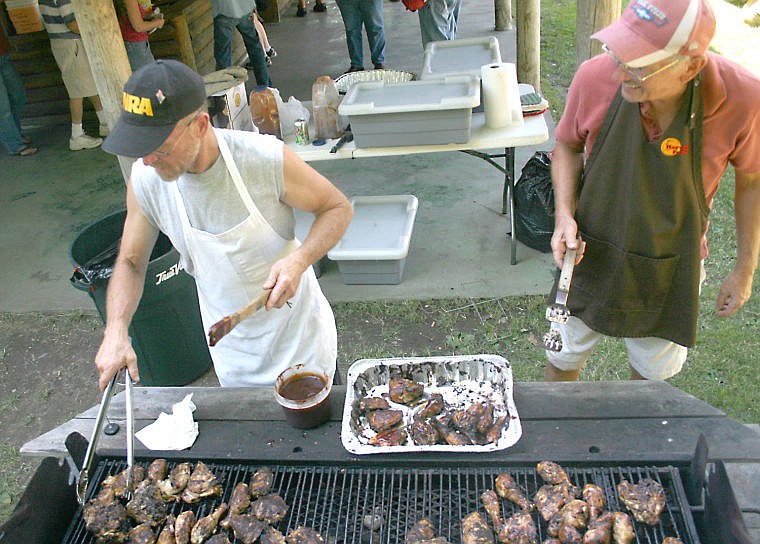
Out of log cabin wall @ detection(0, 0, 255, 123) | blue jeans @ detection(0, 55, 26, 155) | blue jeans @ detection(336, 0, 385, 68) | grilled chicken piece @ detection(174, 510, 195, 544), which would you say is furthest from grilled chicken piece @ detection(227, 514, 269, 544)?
log cabin wall @ detection(0, 0, 255, 123)

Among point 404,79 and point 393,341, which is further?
point 404,79

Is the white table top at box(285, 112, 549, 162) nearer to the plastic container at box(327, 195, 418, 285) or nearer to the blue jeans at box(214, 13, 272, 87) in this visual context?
the plastic container at box(327, 195, 418, 285)

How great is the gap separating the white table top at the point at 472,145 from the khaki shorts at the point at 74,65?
168 inches

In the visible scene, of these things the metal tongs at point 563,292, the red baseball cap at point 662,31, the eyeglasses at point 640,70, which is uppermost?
the red baseball cap at point 662,31

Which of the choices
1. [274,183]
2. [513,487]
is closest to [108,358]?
[274,183]

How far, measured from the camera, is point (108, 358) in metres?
2.17

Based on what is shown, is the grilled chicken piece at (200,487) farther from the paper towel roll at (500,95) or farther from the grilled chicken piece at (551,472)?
the paper towel roll at (500,95)

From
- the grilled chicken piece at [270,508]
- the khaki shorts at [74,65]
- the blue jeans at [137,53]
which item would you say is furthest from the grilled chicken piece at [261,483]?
the khaki shorts at [74,65]

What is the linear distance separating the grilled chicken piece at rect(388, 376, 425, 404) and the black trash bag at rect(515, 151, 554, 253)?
2625 millimetres

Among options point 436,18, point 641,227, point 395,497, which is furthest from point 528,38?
point 395,497

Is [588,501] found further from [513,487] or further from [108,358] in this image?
[108,358]

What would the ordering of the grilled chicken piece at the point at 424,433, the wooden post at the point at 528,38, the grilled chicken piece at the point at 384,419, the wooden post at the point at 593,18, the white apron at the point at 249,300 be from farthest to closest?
1. the wooden post at the point at 528,38
2. the wooden post at the point at 593,18
3. the white apron at the point at 249,300
4. the grilled chicken piece at the point at 384,419
5. the grilled chicken piece at the point at 424,433

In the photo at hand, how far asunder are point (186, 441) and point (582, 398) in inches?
60.8

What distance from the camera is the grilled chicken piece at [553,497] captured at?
1926 mm
